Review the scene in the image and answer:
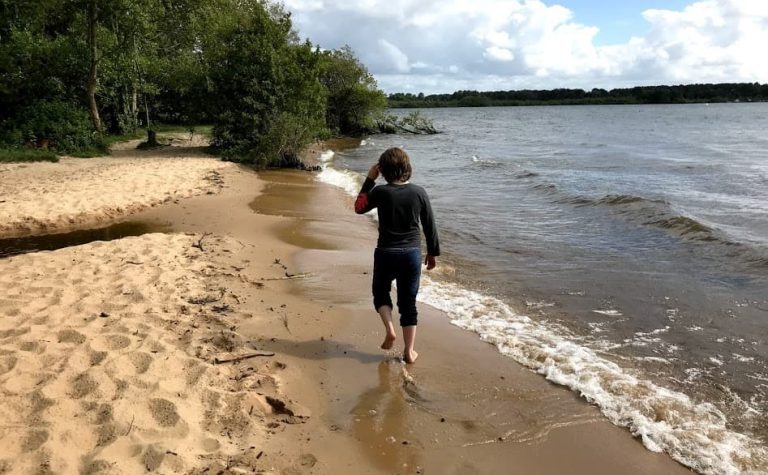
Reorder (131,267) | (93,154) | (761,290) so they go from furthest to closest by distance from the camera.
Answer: (93,154) → (761,290) → (131,267)

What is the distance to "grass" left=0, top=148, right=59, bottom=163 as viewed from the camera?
16.0m

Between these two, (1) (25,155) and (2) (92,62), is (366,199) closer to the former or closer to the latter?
(1) (25,155)

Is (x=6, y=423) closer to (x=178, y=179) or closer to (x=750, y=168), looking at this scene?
(x=178, y=179)

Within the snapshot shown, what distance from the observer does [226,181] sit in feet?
50.8

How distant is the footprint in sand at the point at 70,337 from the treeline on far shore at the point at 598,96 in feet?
338

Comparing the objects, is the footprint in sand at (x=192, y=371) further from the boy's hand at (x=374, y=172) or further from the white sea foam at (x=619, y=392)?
the white sea foam at (x=619, y=392)

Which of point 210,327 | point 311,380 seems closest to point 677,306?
point 311,380

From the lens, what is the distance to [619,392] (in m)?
4.58

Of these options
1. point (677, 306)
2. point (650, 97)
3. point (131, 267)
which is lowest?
point (677, 306)

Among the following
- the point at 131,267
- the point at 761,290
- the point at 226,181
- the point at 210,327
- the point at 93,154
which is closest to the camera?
the point at 210,327

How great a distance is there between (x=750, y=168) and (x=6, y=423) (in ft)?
83.6

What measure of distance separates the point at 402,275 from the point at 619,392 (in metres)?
2.16

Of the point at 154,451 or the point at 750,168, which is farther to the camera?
the point at 750,168

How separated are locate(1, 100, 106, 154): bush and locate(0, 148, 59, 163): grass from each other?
2.73 feet
